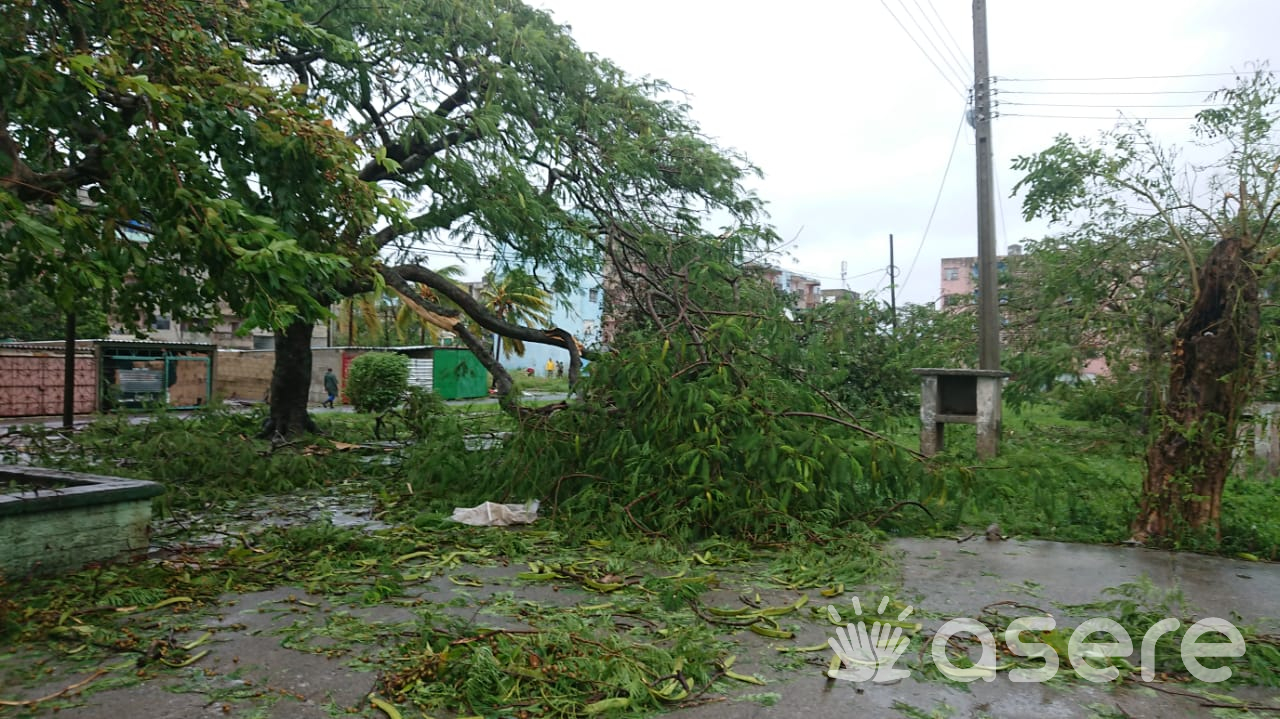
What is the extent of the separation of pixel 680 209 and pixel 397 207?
246 inches

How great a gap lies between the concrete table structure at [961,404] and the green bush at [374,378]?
16.9 m

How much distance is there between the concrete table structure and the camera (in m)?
10.6

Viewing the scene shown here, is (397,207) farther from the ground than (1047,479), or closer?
farther from the ground

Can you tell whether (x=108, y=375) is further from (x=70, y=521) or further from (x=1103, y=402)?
(x=1103, y=402)

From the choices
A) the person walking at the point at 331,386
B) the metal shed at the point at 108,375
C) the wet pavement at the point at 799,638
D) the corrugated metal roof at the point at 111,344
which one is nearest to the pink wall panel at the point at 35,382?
the metal shed at the point at 108,375

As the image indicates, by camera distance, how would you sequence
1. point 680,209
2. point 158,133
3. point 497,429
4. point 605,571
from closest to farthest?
point 158,133, point 605,571, point 497,429, point 680,209

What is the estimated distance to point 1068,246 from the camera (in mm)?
12773

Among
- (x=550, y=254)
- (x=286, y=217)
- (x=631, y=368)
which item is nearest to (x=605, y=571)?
(x=631, y=368)

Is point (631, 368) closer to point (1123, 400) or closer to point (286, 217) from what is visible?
point (286, 217)

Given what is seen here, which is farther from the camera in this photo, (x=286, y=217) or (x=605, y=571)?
(x=286, y=217)

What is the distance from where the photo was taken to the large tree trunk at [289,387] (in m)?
13.4

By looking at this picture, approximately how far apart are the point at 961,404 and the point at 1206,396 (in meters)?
5.10

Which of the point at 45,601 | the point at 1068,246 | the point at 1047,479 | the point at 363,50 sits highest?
the point at 363,50

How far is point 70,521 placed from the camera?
5188mm
